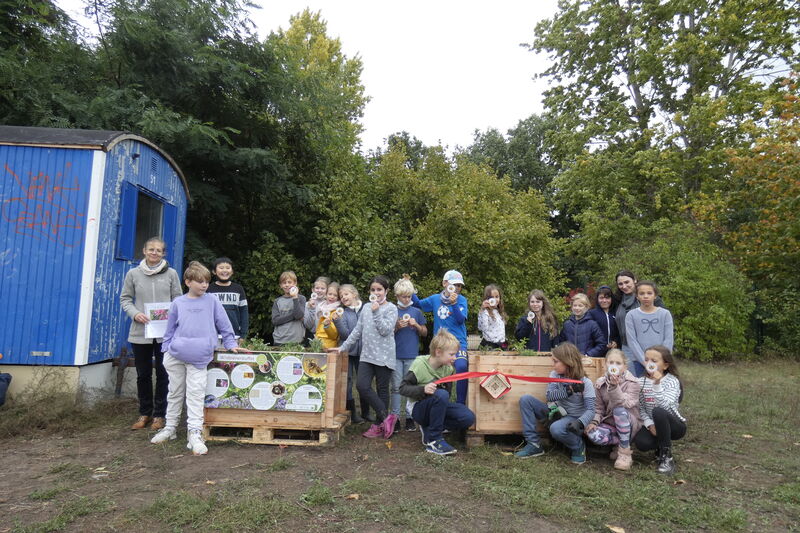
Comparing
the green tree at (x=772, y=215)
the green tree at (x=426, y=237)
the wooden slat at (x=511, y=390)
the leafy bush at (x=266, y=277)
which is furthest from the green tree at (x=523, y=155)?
the wooden slat at (x=511, y=390)

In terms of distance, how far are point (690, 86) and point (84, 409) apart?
21.4m

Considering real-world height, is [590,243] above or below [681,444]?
above

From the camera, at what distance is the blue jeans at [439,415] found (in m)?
5.32

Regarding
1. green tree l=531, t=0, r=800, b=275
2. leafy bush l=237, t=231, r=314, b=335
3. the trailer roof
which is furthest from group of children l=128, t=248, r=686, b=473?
green tree l=531, t=0, r=800, b=275

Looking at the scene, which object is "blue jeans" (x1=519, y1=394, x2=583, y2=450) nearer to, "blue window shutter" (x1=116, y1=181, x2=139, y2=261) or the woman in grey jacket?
the woman in grey jacket

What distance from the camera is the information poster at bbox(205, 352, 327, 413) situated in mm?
5465

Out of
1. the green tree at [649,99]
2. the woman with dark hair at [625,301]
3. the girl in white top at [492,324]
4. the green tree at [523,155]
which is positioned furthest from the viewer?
the green tree at [523,155]

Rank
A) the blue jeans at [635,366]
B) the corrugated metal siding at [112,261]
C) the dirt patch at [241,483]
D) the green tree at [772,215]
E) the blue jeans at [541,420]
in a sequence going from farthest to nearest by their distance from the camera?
the green tree at [772,215], the corrugated metal siding at [112,261], the blue jeans at [635,366], the blue jeans at [541,420], the dirt patch at [241,483]

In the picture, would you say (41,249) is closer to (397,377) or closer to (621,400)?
(397,377)

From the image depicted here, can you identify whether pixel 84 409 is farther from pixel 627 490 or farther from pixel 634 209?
pixel 634 209

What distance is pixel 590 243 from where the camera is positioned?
2164 cm

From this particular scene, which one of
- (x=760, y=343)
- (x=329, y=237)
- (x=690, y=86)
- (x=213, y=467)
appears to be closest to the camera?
(x=213, y=467)

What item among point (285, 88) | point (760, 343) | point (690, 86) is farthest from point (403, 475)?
point (690, 86)

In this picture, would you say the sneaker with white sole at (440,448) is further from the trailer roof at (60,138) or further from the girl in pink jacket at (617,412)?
the trailer roof at (60,138)
